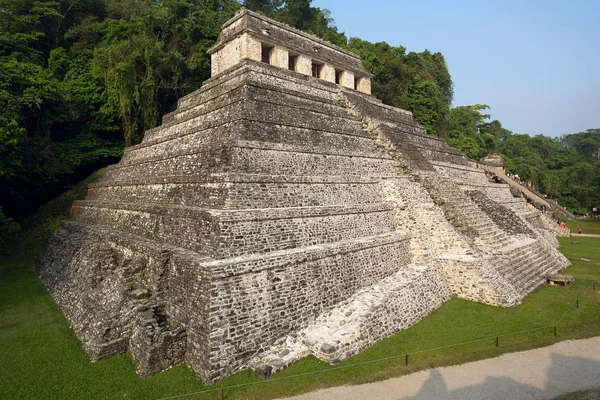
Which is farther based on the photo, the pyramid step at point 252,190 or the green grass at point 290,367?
the pyramid step at point 252,190

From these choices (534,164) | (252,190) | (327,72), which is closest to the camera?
(252,190)

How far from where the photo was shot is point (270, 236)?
823 cm

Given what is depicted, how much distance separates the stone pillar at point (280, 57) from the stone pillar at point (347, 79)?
12.9ft

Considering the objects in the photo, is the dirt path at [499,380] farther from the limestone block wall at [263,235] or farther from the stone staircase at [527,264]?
the stone staircase at [527,264]

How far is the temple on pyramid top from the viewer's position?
14.2 metres

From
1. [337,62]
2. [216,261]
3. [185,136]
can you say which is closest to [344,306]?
[216,261]

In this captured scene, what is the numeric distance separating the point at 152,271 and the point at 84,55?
2046 cm

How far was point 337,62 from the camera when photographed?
1712 centimetres

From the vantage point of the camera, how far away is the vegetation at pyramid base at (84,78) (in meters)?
17.3

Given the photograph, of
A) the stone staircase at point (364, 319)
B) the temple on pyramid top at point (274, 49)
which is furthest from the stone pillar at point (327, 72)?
the stone staircase at point (364, 319)

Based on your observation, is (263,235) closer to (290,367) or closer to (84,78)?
(290,367)

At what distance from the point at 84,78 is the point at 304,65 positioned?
1444 centimetres

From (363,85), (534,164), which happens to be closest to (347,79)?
(363,85)

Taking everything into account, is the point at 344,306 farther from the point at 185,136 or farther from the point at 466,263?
the point at 185,136
